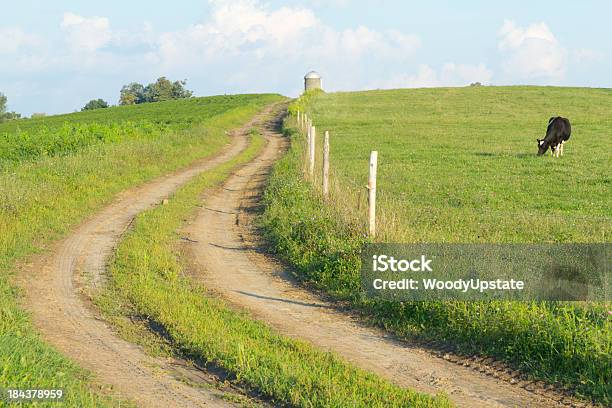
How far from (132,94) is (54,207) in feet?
360

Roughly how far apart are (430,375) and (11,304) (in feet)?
17.7

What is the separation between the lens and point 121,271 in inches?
425

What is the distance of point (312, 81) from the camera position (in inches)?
3629

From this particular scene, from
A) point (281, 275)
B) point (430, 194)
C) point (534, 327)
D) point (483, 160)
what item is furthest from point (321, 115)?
point (534, 327)

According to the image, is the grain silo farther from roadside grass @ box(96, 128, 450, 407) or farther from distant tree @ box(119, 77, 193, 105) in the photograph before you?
roadside grass @ box(96, 128, 450, 407)

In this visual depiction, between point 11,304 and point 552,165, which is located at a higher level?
point 552,165

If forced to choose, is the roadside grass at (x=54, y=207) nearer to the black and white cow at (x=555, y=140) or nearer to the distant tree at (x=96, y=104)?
the black and white cow at (x=555, y=140)

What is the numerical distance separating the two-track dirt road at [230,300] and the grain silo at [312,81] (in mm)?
77625

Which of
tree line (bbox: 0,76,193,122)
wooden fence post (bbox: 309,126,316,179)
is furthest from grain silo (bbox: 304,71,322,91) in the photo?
wooden fence post (bbox: 309,126,316,179)

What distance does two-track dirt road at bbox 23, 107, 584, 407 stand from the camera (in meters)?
6.48

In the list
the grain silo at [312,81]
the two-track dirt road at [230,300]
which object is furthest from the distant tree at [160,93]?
the two-track dirt road at [230,300]

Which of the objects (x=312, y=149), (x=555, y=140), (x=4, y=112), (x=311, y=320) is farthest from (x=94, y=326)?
(x=4, y=112)

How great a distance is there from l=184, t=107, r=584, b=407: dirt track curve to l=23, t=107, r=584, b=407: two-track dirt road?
0.03 feet

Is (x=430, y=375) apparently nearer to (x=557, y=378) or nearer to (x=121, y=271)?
(x=557, y=378)
